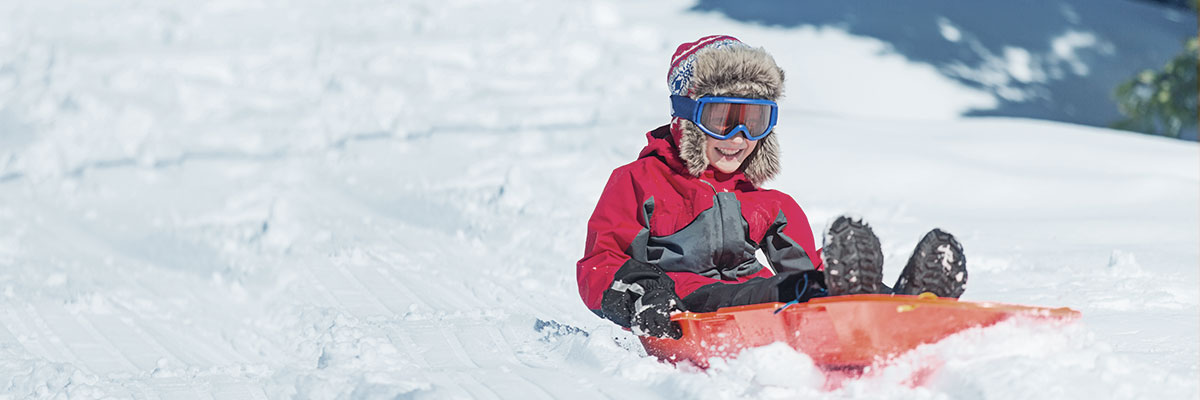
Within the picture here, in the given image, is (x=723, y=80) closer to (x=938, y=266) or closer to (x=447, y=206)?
(x=938, y=266)

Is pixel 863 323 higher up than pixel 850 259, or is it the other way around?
pixel 850 259

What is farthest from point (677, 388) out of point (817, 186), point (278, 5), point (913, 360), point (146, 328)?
point (278, 5)

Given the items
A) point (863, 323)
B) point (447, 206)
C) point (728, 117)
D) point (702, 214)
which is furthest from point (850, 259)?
point (447, 206)

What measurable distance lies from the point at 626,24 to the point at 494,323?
8.22 metres

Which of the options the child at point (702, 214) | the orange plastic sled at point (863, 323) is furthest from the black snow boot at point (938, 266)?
the child at point (702, 214)

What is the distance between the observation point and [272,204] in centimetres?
617

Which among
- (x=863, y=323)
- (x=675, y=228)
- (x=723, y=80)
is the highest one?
(x=723, y=80)

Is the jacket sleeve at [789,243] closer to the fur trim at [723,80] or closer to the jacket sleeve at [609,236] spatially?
the fur trim at [723,80]

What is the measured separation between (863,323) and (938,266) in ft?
0.77

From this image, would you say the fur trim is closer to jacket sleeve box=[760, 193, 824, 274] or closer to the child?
the child

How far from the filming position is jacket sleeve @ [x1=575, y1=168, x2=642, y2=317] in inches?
125

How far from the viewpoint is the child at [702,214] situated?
10.0ft

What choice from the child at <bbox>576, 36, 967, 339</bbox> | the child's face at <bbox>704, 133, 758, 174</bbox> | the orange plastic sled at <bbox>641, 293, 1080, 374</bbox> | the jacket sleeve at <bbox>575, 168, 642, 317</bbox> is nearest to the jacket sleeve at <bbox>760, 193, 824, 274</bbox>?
the child at <bbox>576, 36, 967, 339</bbox>

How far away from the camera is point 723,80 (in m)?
3.33
